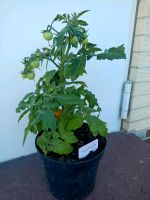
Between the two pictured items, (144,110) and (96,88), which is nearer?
(96,88)

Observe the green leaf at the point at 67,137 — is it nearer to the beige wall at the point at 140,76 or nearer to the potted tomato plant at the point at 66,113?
the potted tomato plant at the point at 66,113

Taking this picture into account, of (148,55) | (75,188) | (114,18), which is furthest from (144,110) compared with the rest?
(75,188)

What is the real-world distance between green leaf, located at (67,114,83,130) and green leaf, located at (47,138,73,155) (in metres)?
Answer: 0.06

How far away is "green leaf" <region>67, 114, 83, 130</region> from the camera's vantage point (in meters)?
0.91

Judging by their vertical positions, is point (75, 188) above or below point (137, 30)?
below

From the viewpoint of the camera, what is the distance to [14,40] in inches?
42.9

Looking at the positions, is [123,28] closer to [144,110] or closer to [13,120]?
[144,110]

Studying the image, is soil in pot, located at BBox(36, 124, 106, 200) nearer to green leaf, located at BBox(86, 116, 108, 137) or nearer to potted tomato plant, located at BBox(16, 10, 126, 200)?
potted tomato plant, located at BBox(16, 10, 126, 200)

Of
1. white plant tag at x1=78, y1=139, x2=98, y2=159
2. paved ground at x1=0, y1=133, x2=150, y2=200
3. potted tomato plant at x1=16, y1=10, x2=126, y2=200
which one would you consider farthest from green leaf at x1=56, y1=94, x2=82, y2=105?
paved ground at x1=0, y1=133, x2=150, y2=200

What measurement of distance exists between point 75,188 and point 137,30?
91 centimetres

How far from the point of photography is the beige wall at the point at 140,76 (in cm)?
136

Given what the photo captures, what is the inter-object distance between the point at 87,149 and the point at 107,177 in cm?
30

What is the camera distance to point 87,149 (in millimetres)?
963

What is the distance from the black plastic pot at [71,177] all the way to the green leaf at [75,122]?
0.43 feet
